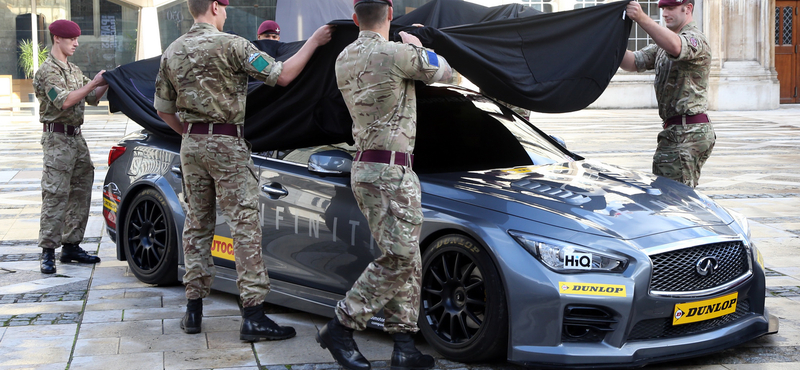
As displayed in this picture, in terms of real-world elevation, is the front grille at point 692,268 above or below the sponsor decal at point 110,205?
below

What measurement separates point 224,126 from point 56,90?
2.43 meters

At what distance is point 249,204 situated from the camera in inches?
187

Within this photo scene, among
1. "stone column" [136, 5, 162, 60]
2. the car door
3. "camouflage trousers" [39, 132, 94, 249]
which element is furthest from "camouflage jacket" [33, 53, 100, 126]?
"stone column" [136, 5, 162, 60]

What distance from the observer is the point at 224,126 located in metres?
4.77

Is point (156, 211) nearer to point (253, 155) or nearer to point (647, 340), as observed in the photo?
point (253, 155)

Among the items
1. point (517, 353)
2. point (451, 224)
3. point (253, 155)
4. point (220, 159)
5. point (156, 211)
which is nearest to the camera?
point (517, 353)

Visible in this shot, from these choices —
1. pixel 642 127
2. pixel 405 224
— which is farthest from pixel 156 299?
pixel 642 127

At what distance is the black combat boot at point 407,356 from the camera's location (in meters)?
4.16

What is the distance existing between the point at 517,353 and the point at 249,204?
1.69 m

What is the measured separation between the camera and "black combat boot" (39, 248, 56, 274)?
657cm

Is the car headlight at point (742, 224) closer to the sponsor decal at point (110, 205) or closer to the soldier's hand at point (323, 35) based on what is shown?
the soldier's hand at point (323, 35)

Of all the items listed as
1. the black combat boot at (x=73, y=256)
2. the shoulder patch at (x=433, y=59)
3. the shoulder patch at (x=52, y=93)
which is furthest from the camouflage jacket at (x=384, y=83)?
the black combat boot at (x=73, y=256)

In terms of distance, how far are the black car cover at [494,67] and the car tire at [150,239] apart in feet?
3.42

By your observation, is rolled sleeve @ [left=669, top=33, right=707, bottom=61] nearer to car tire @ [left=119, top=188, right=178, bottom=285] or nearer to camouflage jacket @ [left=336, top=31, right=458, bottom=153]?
camouflage jacket @ [left=336, top=31, right=458, bottom=153]
